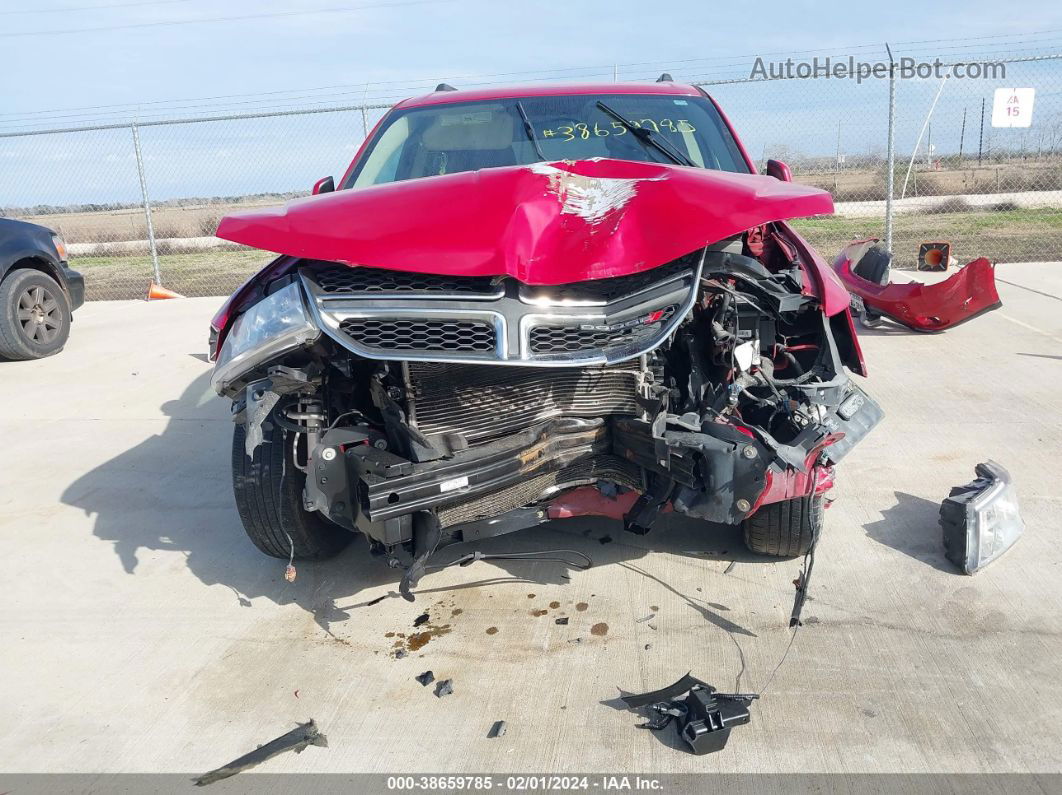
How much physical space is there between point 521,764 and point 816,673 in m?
1.00

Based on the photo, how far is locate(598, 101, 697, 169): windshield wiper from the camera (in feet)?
12.2

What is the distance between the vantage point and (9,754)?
8.12ft

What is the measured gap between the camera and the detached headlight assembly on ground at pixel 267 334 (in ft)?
8.34

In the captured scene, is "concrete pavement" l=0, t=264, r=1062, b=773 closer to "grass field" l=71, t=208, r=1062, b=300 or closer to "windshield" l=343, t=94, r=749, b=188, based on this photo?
"windshield" l=343, t=94, r=749, b=188

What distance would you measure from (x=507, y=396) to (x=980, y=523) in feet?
6.25

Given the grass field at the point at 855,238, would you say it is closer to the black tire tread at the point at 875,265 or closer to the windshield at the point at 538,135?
the black tire tread at the point at 875,265

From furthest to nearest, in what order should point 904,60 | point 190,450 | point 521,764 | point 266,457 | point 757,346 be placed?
point 904,60 < point 190,450 < point 266,457 < point 757,346 < point 521,764

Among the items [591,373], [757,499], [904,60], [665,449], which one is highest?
[904,60]

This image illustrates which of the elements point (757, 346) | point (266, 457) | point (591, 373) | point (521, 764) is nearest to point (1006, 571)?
point (757, 346)

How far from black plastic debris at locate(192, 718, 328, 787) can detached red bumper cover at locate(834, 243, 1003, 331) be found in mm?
5638

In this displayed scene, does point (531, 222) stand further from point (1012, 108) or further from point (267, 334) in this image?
point (1012, 108)

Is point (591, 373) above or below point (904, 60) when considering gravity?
below

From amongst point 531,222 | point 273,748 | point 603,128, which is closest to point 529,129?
point 603,128

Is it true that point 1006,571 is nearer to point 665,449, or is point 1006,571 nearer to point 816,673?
point 816,673
